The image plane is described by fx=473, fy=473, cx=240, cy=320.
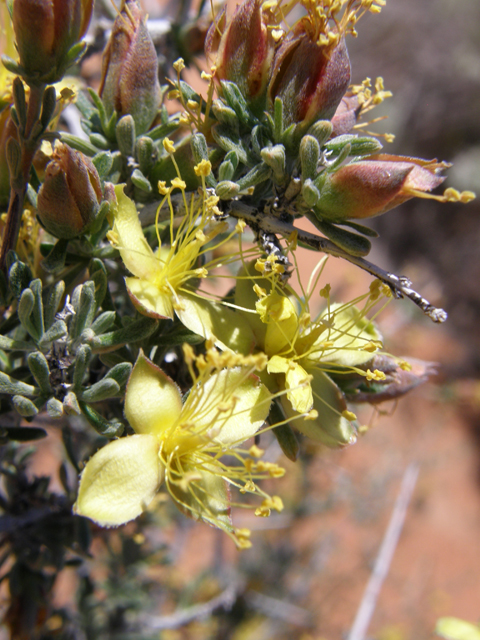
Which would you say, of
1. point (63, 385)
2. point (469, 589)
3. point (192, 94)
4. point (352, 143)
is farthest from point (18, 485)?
point (469, 589)

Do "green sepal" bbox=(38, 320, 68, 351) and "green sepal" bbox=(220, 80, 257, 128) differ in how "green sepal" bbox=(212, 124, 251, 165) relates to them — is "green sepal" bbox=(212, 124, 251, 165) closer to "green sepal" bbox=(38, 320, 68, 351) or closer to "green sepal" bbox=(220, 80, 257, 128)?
"green sepal" bbox=(220, 80, 257, 128)

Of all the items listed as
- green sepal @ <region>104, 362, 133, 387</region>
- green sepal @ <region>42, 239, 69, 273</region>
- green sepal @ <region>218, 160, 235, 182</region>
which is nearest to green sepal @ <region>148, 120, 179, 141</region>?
green sepal @ <region>218, 160, 235, 182</region>

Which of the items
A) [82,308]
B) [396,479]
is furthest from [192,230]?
[396,479]

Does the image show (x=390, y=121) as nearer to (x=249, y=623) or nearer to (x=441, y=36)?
(x=441, y=36)

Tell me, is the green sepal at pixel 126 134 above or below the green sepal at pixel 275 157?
below

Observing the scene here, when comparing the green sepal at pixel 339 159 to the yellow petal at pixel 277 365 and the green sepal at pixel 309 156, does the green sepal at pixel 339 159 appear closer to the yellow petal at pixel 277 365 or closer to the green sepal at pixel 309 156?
the green sepal at pixel 309 156

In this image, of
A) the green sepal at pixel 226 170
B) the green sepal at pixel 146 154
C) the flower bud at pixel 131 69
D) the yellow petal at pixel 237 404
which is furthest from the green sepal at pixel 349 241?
the flower bud at pixel 131 69
